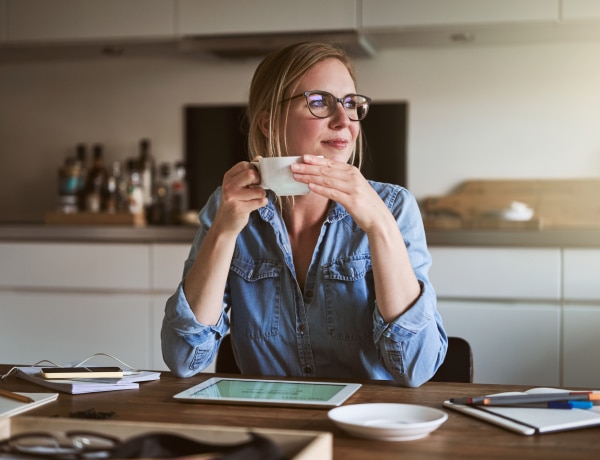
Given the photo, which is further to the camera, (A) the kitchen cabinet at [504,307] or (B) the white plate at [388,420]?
(A) the kitchen cabinet at [504,307]

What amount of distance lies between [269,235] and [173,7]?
6.86ft

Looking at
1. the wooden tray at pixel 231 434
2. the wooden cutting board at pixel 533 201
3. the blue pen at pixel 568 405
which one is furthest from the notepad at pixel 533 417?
the wooden cutting board at pixel 533 201

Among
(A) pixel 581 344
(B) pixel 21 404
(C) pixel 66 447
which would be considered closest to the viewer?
(C) pixel 66 447

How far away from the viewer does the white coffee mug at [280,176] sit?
1.22 meters

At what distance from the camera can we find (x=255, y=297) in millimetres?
1558

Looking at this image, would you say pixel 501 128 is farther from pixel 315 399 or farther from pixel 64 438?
→ pixel 64 438

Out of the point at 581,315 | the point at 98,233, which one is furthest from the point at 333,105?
the point at 98,233

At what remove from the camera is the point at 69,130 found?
392 centimetres

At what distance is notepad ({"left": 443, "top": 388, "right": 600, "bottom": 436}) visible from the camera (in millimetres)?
954

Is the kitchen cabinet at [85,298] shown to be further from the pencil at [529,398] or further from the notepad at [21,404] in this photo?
the pencil at [529,398]

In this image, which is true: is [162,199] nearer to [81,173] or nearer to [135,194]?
[135,194]

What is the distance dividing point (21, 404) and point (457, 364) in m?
0.75

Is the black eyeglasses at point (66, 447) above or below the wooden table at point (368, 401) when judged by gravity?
above

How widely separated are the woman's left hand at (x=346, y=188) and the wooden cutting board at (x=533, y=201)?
1.87 meters
